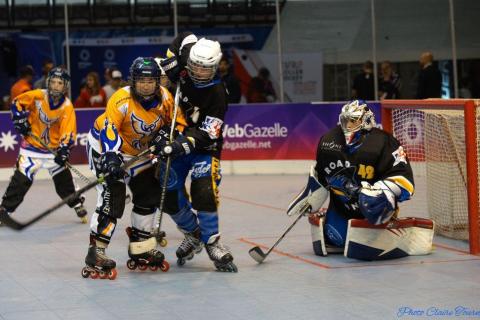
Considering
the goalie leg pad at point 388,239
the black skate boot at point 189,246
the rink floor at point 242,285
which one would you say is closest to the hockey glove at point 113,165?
the rink floor at point 242,285

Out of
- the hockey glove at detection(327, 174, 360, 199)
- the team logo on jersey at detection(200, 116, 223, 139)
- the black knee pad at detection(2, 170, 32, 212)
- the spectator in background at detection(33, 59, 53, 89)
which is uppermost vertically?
the spectator in background at detection(33, 59, 53, 89)

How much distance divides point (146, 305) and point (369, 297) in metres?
1.12

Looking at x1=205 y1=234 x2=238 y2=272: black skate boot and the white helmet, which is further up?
the white helmet

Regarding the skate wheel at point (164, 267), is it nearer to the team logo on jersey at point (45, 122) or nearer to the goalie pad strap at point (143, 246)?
the goalie pad strap at point (143, 246)

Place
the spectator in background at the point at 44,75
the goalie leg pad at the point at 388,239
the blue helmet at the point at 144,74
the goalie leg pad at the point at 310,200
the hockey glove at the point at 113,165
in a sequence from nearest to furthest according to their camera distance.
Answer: the hockey glove at the point at 113,165 < the blue helmet at the point at 144,74 < the goalie leg pad at the point at 388,239 < the goalie leg pad at the point at 310,200 < the spectator in background at the point at 44,75

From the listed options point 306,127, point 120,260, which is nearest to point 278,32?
point 306,127

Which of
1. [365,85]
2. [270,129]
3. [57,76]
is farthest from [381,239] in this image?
[365,85]

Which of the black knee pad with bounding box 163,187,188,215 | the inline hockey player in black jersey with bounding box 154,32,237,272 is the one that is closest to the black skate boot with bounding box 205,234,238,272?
the inline hockey player in black jersey with bounding box 154,32,237,272

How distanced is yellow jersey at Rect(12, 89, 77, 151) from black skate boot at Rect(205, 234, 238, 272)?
2530 mm

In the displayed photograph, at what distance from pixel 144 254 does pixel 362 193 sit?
52.1 inches

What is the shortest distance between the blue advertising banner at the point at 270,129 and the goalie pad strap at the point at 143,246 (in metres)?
5.74

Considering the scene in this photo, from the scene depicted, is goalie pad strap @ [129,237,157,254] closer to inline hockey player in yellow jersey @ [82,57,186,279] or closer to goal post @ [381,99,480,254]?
inline hockey player in yellow jersey @ [82,57,186,279]

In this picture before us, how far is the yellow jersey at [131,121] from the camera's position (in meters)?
5.88

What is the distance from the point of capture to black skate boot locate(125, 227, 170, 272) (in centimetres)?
609
